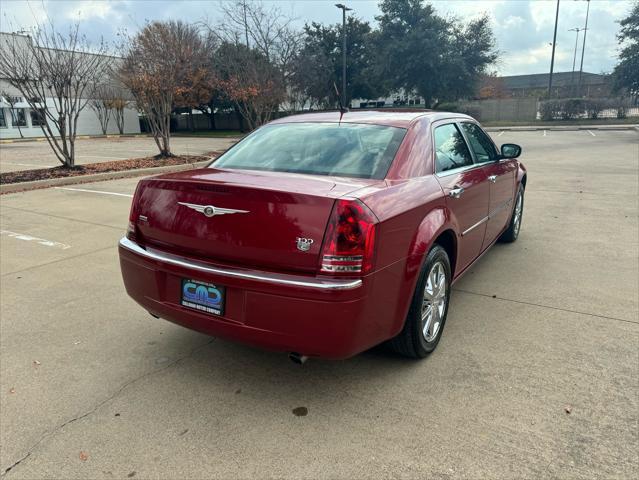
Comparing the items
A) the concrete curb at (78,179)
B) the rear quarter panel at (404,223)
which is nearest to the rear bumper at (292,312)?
the rear quarter panel at (404,223)

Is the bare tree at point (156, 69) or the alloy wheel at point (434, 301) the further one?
the bare tree at point (156, 69)

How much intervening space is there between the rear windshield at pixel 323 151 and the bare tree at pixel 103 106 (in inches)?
1394

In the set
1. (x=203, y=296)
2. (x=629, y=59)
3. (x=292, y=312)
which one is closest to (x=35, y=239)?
(x=203, y=296)

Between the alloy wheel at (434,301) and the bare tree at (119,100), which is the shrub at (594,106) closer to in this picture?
the bare tree at (119,100)

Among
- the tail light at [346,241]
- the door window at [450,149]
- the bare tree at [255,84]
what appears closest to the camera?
the tail light at [346,241]

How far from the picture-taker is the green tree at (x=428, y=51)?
1471 inches

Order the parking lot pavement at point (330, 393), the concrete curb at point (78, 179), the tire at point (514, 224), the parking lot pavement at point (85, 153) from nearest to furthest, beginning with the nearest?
the parking lot pavement at point (330, 393) < the tire at point (514, 224) < the concrete curb at point (78, 179) < the parking lot pavement at point (85, 153)

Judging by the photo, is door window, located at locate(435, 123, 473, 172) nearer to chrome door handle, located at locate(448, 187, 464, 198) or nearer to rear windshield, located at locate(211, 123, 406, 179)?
chrome door handle, located at locate(448, 187, 464, 198)

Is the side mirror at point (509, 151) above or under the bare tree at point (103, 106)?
under

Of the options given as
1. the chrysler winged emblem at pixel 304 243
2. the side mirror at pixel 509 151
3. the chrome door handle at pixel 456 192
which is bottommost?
the chrysler winged emblem at pixel 304 243

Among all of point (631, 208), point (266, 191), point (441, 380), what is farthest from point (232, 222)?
point (631, 208)

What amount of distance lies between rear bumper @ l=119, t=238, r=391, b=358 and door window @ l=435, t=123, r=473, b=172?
1412 mm

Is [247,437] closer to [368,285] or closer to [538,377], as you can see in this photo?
[368,285]

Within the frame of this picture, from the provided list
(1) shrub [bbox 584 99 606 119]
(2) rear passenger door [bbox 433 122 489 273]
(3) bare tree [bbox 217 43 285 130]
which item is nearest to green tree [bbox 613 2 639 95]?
(1) shrub [bbox 584 99 606 119]
